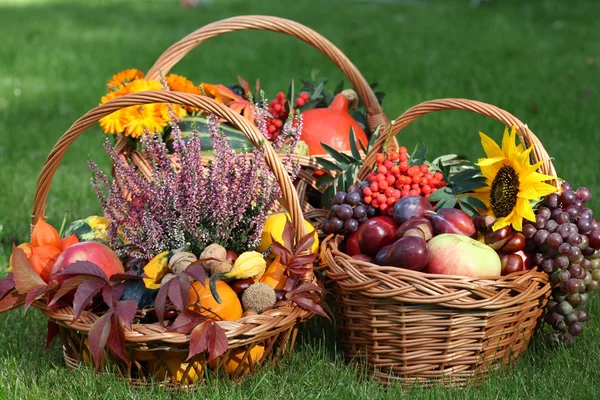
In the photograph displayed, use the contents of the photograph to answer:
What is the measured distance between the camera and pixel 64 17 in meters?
8.36

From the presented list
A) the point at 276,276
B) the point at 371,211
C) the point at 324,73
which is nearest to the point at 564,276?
the point at 371,211

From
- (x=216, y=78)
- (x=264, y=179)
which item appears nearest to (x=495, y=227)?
(x=264, y=179)

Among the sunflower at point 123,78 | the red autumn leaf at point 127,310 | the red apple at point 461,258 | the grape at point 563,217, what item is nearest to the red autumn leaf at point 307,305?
the red apple at point 461,258

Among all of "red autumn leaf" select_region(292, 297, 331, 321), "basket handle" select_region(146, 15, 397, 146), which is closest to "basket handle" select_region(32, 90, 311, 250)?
"red autumn leaf" select_region(292, 297, 331, 321)

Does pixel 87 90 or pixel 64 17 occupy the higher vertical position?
pixel 64 17

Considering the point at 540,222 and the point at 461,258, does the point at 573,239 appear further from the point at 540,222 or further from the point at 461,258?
the point at 461,258

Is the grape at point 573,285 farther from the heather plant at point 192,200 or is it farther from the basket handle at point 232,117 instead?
the heather plant at point 192,200

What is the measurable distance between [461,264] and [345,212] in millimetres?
446

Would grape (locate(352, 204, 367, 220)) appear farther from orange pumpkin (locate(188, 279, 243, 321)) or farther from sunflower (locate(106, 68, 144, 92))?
sunflower (locate(106, 68, 144, 92))

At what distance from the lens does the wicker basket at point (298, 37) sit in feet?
9.42

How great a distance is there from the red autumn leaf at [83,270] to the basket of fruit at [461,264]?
0.68 m

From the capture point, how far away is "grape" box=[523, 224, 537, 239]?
2357mm

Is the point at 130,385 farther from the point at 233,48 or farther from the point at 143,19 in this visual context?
the point at 143,19

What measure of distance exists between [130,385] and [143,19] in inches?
275
